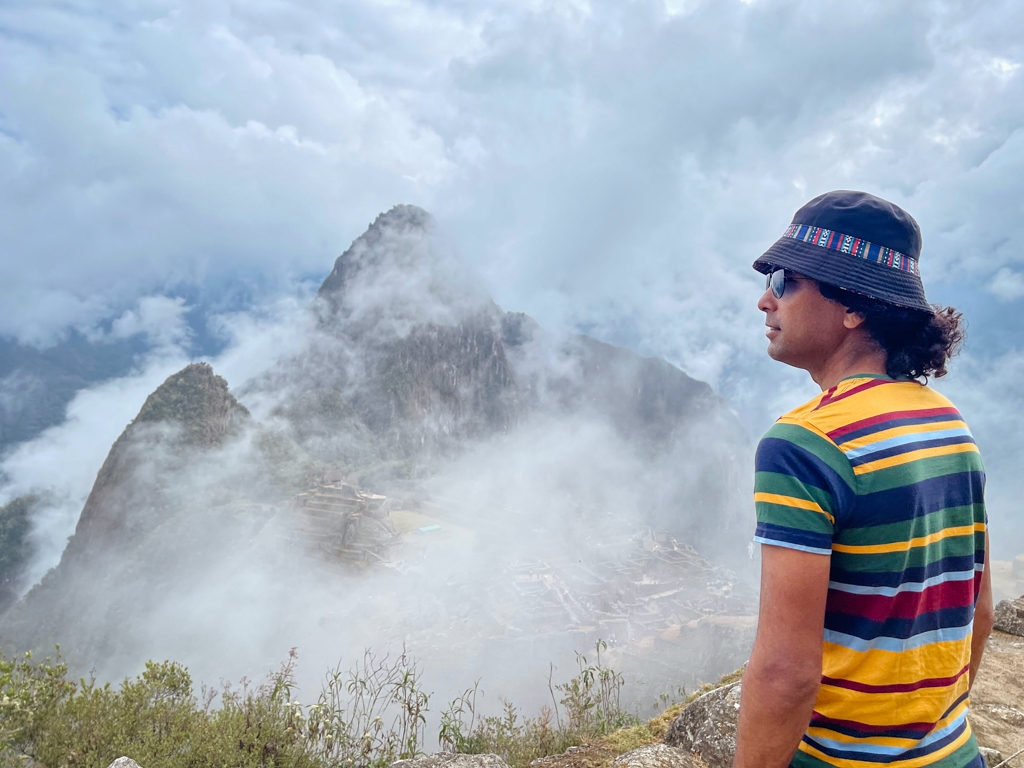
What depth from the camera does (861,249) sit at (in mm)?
1104

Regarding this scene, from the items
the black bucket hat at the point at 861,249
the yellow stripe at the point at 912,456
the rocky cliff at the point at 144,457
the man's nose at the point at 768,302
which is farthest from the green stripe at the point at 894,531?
the rocky cliff at the point at 144,457

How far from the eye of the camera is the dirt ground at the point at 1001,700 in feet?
10.4

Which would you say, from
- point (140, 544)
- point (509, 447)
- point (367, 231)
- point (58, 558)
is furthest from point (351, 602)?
point (367, 231)

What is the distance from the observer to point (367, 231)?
101438 millimetres

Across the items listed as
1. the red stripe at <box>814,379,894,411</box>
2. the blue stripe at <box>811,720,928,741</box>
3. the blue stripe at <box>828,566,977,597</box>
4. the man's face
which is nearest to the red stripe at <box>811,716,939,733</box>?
the blue stripe at <box>811,720,928,741</box>

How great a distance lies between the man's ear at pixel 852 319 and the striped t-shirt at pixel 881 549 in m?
0.17

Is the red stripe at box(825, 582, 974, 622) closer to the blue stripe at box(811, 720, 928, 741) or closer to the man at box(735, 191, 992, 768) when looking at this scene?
the man at box(735, 191, 992, 768)

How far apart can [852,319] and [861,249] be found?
0.16 m

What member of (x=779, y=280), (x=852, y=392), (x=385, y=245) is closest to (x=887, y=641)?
(x=852, y=392)

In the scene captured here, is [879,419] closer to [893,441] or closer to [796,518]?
[893,441]

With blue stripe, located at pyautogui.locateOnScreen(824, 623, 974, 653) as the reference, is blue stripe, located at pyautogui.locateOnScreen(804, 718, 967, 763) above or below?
below

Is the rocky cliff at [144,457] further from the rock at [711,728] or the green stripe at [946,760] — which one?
the green stripe at [946,760]

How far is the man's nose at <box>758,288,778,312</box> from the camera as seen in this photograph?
Result: 1.25 metres

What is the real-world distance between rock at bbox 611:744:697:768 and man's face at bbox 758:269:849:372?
8.13 feet
